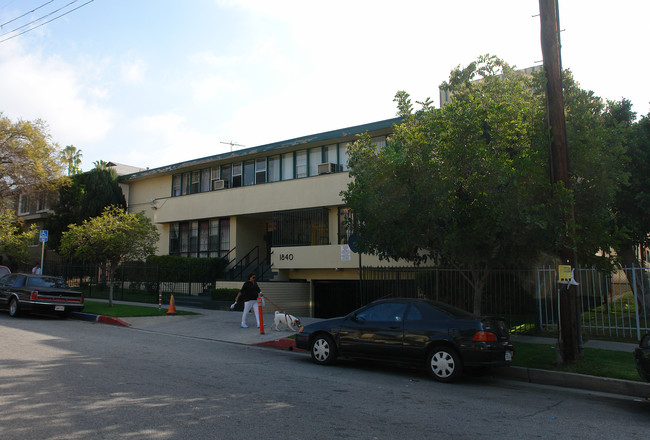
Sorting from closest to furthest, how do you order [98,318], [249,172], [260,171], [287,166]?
[98,318], [287,166], [260,171], [249,172]

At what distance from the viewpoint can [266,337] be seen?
42.6 ft

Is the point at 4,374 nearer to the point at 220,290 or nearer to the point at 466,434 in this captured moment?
the point at 466,434

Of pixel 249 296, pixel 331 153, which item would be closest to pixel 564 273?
pixel 249 296

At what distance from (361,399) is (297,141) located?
54.3 feet

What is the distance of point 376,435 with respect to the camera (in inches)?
203

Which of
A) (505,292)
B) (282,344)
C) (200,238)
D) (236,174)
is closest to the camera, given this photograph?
(282,344)

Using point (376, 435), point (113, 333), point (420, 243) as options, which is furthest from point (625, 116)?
point (113, 333)

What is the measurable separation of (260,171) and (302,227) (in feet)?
14.4

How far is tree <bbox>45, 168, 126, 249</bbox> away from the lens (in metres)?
29.0

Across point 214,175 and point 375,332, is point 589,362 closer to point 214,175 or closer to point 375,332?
point 375,332

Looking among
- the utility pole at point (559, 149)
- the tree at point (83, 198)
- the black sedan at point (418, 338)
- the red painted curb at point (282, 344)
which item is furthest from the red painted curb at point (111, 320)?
the tree at point (83, 198)

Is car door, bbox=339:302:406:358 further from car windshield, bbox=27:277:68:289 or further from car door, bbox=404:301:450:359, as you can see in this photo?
car windshield, bbox=27:277:68:289

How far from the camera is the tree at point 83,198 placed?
95.1 ft

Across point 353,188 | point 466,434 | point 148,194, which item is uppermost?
point 148,194
